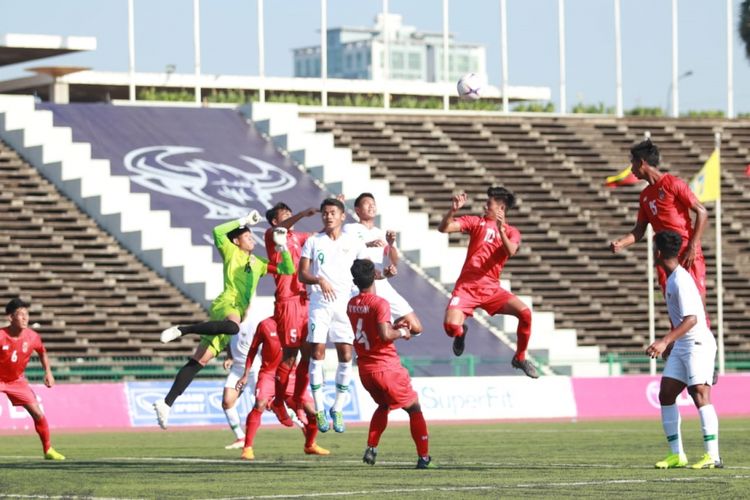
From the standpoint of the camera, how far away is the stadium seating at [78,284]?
34.9 meters

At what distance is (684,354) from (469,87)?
7056mm

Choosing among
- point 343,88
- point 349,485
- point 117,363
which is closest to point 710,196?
point 117,363

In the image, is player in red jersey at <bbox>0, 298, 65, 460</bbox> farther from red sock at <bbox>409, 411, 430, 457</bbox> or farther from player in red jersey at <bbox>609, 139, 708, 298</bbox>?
player in red jersey at <bbox>609, 139, 708, 298</bbox>

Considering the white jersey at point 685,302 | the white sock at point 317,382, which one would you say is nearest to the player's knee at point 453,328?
the white sock at point 317,382

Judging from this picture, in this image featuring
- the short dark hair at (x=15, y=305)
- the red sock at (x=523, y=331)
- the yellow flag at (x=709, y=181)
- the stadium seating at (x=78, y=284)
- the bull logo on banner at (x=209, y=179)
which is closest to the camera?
the red sock at (x=523, y=331)

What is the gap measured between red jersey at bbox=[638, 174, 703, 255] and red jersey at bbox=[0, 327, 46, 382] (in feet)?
25.5

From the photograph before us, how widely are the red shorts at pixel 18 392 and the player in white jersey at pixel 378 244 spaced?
4462mm

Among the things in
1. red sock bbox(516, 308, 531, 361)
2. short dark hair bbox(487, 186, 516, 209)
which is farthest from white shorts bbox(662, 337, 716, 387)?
red sock bbox(516, 308, 531, 361)

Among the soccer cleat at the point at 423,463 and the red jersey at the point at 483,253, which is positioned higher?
the red jersey at the point at 483,253

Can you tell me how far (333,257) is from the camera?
719 inches

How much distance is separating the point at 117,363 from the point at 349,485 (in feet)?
57.3

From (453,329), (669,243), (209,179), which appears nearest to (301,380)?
(453,329)

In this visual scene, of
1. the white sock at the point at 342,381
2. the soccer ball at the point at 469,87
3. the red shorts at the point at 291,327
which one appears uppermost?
the soccer ball at the point at 469,87

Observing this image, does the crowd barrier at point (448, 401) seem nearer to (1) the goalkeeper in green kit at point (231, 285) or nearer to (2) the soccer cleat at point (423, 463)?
(1) the goalkeeper in green kit at point (231, 285)
